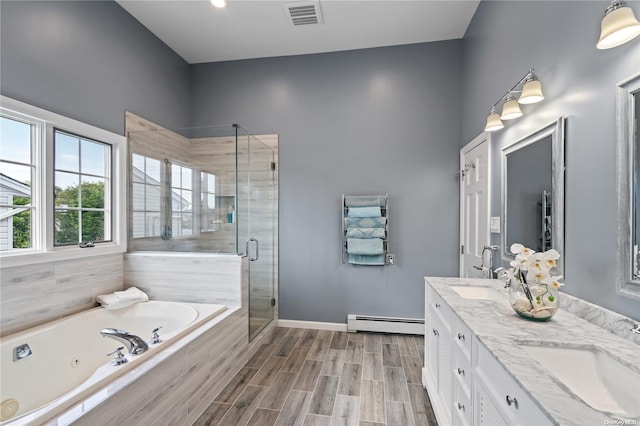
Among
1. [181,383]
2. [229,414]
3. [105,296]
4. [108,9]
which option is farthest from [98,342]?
[108,9]

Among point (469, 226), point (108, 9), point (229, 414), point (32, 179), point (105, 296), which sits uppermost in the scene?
point (108, 9)

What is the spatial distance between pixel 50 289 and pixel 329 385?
2.09 meters

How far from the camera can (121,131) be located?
2.57 metres

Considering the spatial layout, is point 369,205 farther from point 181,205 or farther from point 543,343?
point 543,343

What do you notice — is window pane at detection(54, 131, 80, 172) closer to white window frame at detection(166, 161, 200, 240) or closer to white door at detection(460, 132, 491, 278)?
white window frame at detection(166, 161, 200, 240)

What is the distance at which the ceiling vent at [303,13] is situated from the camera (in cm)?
251

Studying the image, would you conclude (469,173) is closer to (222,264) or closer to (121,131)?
(222,264)

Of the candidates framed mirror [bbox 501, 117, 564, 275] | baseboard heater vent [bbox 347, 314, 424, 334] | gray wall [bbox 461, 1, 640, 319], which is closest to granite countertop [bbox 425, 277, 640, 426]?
gray wall [bbox 461, 1, 640, 319]

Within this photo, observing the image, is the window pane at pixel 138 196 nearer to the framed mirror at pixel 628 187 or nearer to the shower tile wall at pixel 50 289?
the shower tile wall at pixel 50 289

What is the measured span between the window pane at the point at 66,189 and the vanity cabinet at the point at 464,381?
9.01ft

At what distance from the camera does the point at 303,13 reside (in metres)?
2.62

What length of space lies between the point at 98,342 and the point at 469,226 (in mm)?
3224

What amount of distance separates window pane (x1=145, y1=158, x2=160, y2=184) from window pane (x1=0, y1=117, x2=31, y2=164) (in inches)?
37.0

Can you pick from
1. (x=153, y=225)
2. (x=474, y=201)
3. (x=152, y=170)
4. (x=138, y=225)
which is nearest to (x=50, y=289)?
(x=138, y=225)
